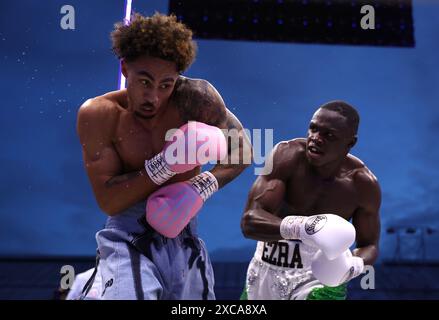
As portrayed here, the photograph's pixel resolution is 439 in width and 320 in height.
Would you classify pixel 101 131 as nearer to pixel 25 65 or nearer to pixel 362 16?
pixel 25 65

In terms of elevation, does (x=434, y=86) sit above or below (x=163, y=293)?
above

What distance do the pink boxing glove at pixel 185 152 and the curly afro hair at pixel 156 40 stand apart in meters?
0.19

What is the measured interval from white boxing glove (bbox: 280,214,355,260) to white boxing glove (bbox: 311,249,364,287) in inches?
1.2

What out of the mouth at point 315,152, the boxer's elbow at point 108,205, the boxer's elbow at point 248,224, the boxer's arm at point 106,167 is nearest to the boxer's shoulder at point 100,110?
the boxer's arm at point 106,167

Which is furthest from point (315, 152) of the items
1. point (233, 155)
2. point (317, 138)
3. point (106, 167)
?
point (106, 167)

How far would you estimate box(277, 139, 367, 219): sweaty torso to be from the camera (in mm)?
1973

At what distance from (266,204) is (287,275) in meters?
0.25

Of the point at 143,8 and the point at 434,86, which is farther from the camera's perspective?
the point at 434,86

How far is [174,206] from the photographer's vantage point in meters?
1.50

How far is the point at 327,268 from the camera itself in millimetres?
1695

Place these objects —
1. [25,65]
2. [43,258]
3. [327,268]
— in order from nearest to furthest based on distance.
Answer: [327,268] → [25,65] → [43,258]

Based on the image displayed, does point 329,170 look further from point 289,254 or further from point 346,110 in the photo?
point 289,254
